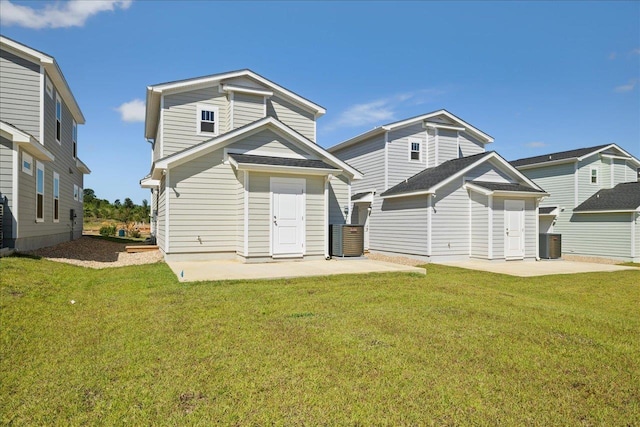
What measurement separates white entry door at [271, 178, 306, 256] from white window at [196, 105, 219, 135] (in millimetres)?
4728

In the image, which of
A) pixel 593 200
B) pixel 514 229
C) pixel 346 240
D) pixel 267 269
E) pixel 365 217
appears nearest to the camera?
pixel 267 269

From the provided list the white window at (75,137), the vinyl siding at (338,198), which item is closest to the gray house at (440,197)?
the vinyl siding at (338,198)

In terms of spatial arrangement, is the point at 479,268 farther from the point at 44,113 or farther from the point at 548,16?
the point at 44,113

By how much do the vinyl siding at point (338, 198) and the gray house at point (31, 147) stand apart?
31.5 ft

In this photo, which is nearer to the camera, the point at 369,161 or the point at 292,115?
the point at 292,115

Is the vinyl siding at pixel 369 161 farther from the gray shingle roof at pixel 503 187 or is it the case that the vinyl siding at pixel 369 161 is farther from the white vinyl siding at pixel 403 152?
the gray shingle roof at pixel 503 187

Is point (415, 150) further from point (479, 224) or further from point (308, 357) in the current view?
point (308, 357)

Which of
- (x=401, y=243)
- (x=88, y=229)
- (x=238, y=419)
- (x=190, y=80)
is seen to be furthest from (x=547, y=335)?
(x=88, y=229)

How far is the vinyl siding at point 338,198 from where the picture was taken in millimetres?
14695

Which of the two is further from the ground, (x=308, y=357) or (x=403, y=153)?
(x=403, y=153)

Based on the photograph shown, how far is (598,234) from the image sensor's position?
2058cm

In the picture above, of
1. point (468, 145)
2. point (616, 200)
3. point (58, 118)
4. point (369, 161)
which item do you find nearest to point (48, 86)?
point (58, 118)

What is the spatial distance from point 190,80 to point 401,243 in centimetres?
1099

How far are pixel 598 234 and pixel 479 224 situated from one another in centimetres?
949
